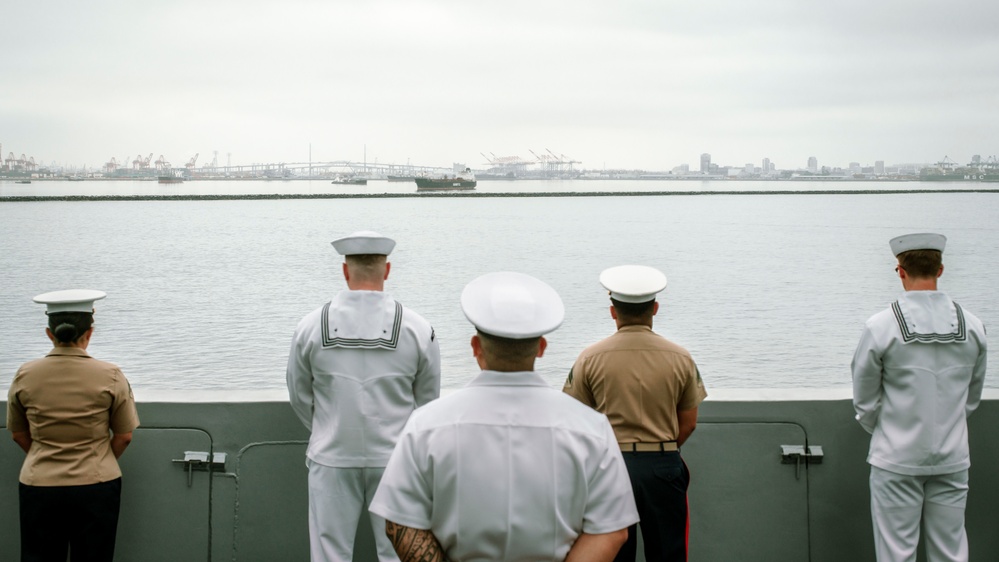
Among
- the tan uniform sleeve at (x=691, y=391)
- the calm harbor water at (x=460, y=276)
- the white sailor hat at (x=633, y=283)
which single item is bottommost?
the calm harbor water at (x=460, y=276)

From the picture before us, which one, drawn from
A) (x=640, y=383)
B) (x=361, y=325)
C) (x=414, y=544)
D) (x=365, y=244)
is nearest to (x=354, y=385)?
(x=361, y=325)

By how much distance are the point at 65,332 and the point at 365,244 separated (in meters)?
1.07

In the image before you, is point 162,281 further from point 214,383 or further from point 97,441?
point 97,441

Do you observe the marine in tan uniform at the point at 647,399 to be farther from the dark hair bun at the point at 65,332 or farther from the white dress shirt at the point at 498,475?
the dark hair bun at the point at 65,332

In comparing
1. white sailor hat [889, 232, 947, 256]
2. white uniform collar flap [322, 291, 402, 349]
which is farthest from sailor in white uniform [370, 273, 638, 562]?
white sailor hat [889, 232, 947, 256]

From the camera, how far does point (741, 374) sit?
21375 mm

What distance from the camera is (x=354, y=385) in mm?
3352

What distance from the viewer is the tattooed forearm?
6.68 ft

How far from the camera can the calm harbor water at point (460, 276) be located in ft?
78.8

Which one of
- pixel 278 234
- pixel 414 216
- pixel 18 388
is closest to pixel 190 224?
pixel 278 234

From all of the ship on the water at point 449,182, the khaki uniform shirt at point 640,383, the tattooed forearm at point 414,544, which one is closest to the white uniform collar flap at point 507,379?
the tattooed forearm at point 414,544

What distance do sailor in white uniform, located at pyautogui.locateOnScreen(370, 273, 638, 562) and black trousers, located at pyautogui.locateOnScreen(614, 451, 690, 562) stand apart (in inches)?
44.0

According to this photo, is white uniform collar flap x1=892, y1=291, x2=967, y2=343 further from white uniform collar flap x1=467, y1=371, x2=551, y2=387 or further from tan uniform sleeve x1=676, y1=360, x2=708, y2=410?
white uniform collar flap x1=467, y1=371, x2=551, y2=387

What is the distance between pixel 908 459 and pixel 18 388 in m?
3.13
